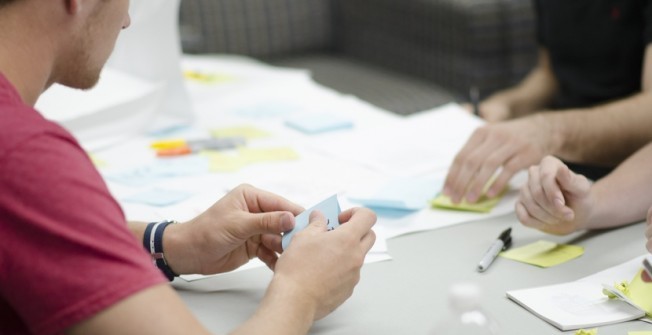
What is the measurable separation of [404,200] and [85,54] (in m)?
0.66

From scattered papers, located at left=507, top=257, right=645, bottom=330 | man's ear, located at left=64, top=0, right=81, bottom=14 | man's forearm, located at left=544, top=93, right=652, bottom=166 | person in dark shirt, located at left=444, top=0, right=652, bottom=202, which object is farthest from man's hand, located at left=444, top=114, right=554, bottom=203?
man's ear, located at left=64, top=0, right=81, bottom=14

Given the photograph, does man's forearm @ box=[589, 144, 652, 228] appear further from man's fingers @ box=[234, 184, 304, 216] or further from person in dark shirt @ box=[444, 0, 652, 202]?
man's fingers @ box=[234, 184, 304, 216]

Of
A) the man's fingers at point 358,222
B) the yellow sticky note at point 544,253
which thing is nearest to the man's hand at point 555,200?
the yellow sticky note at point 544,253

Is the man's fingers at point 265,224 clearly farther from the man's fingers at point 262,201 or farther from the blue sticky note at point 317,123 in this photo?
the blue sticky note at point 317,123

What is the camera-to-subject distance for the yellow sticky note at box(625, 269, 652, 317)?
110 cm

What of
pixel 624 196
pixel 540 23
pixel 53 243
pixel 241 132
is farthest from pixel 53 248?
pixel 540 23

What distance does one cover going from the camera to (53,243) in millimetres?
811

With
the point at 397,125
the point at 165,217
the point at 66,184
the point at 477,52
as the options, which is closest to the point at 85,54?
the point at 66,184

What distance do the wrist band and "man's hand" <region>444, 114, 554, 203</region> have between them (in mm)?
517

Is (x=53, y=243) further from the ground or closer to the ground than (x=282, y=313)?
further from the ground

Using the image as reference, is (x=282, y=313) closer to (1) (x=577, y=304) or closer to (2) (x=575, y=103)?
(1) (x=577, y=304)

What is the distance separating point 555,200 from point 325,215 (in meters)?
0.37

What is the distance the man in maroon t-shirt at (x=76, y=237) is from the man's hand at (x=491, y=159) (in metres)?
0.41

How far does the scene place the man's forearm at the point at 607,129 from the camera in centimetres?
169
